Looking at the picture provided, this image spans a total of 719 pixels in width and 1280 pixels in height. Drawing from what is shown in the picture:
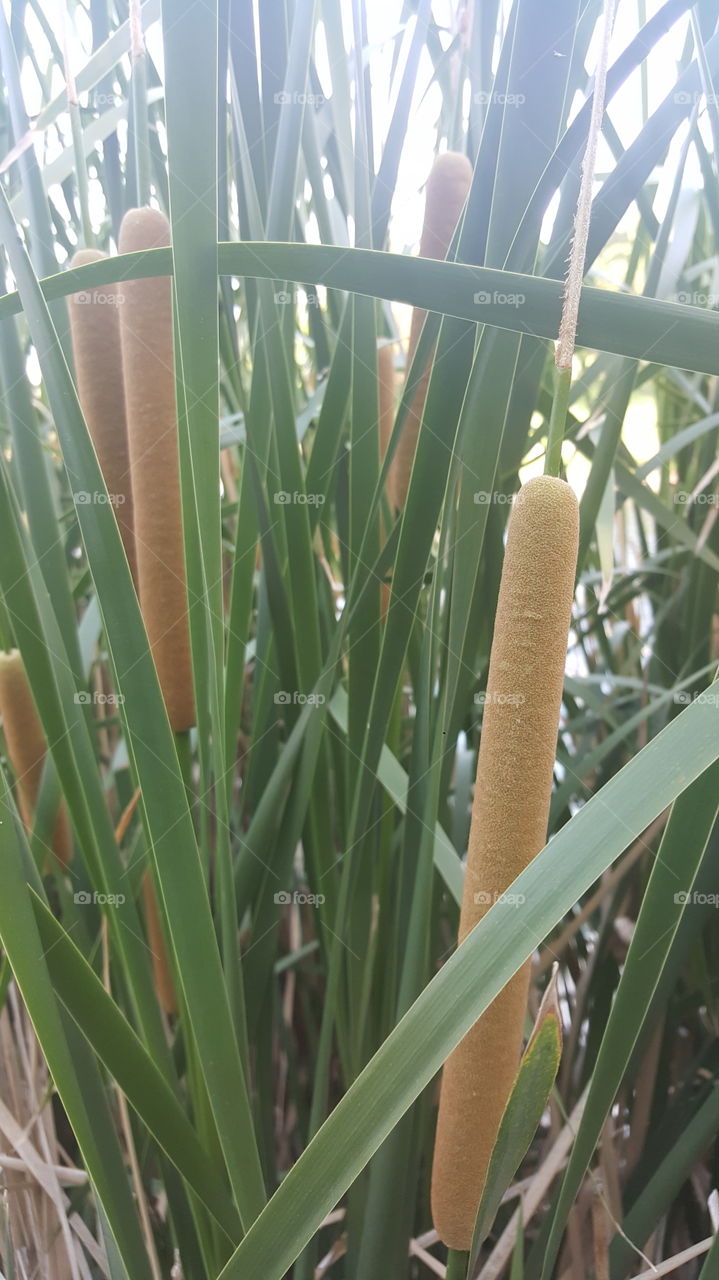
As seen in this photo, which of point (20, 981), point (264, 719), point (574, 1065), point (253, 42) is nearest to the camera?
point (20, 981)

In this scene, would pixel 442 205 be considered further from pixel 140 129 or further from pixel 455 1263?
pixel 455 1263

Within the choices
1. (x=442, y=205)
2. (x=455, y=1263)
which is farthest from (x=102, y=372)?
(x=455, y=1263)

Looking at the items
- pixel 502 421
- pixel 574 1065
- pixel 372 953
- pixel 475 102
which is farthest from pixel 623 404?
pixel 574 1065

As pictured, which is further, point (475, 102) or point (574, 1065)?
point (574, 1065)

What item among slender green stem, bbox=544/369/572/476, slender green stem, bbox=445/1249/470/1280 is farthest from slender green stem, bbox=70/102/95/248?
slender green stem, bbox=445/1249/470/1280

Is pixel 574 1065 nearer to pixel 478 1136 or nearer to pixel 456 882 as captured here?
pixel 456 882

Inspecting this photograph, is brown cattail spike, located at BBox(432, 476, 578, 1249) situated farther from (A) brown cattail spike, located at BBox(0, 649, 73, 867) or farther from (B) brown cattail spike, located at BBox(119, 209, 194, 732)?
(A) brown cattail spike, located at BBox(0, 649, 73, 867)

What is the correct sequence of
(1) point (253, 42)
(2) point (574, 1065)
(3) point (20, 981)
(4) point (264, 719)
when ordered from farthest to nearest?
(2) point (574, 1065)
(4) point (264, 719)
(1) point (253, 42)
(3) point (20, 981)

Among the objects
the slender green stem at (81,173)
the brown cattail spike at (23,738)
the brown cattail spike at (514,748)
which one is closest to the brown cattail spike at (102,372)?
the slender green stem at (81,173)

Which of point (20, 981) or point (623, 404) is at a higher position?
point (623, 404)
